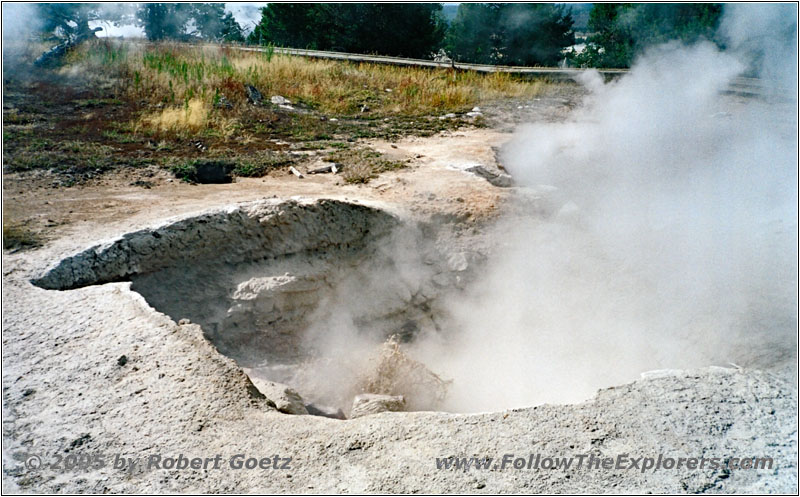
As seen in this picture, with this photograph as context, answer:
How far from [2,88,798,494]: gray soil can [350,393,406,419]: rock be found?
0.51m

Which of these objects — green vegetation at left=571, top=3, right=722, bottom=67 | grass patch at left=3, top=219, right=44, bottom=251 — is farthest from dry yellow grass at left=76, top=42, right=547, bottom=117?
grass patch at left=3, top=219, right=44, bottom=251

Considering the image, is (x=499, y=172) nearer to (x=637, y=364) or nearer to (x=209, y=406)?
(x=637, y=364)

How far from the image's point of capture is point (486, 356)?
4805 mm

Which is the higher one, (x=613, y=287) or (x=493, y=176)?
(x=493, y=176)

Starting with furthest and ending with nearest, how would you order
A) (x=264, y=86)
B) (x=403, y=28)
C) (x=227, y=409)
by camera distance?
(x=403, y=28) < (x=264, y=86) < (x=227, y=409)

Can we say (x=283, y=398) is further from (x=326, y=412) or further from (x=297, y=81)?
(x=297, y=81)

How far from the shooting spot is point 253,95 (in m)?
9.42

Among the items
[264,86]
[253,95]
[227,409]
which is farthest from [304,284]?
[264,86]

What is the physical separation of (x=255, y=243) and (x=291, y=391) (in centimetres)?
147

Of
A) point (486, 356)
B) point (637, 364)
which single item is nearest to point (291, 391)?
point (486, 356)

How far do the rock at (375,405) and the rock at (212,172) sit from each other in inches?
127

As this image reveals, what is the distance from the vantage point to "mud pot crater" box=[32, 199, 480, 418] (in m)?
4.09

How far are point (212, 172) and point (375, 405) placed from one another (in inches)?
137

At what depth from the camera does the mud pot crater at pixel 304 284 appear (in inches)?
161
